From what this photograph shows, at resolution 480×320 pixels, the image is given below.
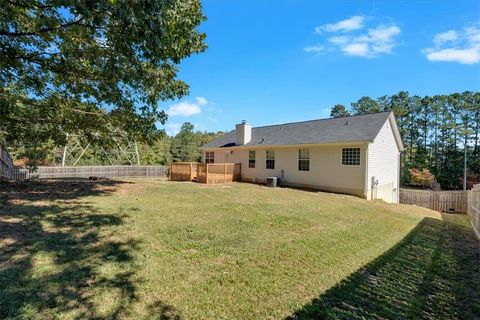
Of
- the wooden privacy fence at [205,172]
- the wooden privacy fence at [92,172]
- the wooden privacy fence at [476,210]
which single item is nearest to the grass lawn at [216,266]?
the wooden privacy fence at [476,210]

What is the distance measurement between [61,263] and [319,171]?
535 inches

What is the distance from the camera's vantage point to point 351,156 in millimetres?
13914

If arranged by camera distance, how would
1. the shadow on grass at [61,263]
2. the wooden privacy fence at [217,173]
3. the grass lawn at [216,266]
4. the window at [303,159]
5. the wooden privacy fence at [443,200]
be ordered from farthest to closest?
the wooden privacy fence at [217,173] → the window at [303,159] → the wooden privacy fence at [443,200] → the grass lawn at [216,266] → the shadow on grass at [61,263]

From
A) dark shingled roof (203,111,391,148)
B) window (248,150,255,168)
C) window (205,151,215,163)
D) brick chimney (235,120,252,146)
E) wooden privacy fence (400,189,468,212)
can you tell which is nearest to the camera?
dark shingled roof (203,111,391,148)

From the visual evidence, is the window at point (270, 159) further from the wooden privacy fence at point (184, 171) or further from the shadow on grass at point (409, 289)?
the shadow on grass at point (409, 289)

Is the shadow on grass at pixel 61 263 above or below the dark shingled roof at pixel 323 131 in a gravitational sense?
below

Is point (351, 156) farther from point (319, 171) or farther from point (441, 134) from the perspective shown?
point (441, 134)

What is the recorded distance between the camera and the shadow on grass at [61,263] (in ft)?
9.41

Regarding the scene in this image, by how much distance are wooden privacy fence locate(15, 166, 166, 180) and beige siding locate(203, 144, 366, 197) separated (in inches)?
367

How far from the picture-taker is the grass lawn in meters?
3.06

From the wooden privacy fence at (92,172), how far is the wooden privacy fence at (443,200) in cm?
2010

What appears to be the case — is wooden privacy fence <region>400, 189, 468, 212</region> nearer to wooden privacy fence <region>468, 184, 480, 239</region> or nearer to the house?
the house

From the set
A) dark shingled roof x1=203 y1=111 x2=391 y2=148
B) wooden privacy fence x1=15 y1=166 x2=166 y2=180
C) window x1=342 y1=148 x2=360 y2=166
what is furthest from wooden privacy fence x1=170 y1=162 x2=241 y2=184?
window x1=342 y1=148 x2=360 y2=166

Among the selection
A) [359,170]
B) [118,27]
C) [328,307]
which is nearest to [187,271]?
[328,307]
